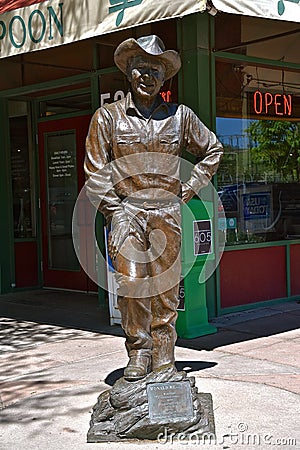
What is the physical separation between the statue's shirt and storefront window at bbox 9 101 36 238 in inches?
235

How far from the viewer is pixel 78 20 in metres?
6.51

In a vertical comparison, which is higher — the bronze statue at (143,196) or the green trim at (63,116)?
the green trim at (63,116)

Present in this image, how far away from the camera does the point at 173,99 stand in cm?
774

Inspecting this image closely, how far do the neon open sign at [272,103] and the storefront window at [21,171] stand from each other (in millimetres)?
3718

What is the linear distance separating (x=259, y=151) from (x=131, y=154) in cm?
431

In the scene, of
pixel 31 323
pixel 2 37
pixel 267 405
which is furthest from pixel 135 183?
pixel 31 323

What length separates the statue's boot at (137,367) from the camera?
15.1 ft

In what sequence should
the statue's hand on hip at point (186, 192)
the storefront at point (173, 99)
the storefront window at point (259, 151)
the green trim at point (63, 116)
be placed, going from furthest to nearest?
the green trim at point (63, 116)
the storefront window at point (259, 151)
the storefront at point (173, 99)
the statue's hand on hip at point (186, 192)

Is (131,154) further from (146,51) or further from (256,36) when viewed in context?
(256,36)

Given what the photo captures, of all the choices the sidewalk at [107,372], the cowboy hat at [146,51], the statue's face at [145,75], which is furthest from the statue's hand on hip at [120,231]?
the sidewalk at [107,372]

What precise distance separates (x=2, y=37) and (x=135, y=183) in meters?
3.17

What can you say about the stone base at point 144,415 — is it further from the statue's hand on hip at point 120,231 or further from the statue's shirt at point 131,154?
the statue's shirt at point 131,154

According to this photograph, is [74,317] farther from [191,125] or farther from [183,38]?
[191,125]

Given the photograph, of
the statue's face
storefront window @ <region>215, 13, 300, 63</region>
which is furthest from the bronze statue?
storefront window @ <region>215, 13, 300, 63</region>
